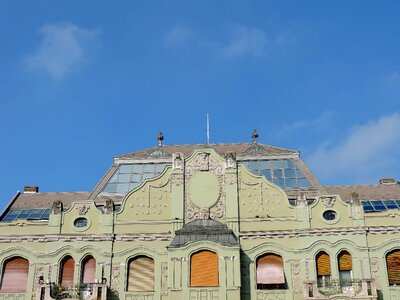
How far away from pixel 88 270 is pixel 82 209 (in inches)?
170

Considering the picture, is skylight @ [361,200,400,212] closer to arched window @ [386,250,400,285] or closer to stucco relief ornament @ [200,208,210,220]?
arched window @ [386,250,400,285]

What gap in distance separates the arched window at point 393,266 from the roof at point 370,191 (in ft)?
19.3

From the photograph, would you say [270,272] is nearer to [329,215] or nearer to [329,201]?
[329,215]

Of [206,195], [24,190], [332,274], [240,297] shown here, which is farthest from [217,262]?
[24,190]

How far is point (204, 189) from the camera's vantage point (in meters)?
38.5

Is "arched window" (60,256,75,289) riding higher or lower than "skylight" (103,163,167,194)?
lower

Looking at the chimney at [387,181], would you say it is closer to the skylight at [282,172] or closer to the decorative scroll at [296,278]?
the skylight at [282,172]

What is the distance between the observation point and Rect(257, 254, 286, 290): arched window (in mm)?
35844

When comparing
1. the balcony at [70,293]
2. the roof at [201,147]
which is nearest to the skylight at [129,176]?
the roof at [201,147]

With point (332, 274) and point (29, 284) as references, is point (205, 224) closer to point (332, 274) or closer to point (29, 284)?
point (332, 274)

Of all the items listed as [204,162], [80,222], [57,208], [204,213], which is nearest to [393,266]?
[204,213]

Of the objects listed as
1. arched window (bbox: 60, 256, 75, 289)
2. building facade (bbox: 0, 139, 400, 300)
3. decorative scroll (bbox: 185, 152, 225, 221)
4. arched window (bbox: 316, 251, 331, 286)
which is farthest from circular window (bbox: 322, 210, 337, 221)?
arched window (bbox: 60, 256, 75, 289)

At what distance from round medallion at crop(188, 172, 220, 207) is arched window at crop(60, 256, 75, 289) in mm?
9401

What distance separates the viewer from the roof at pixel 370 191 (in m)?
41.2
